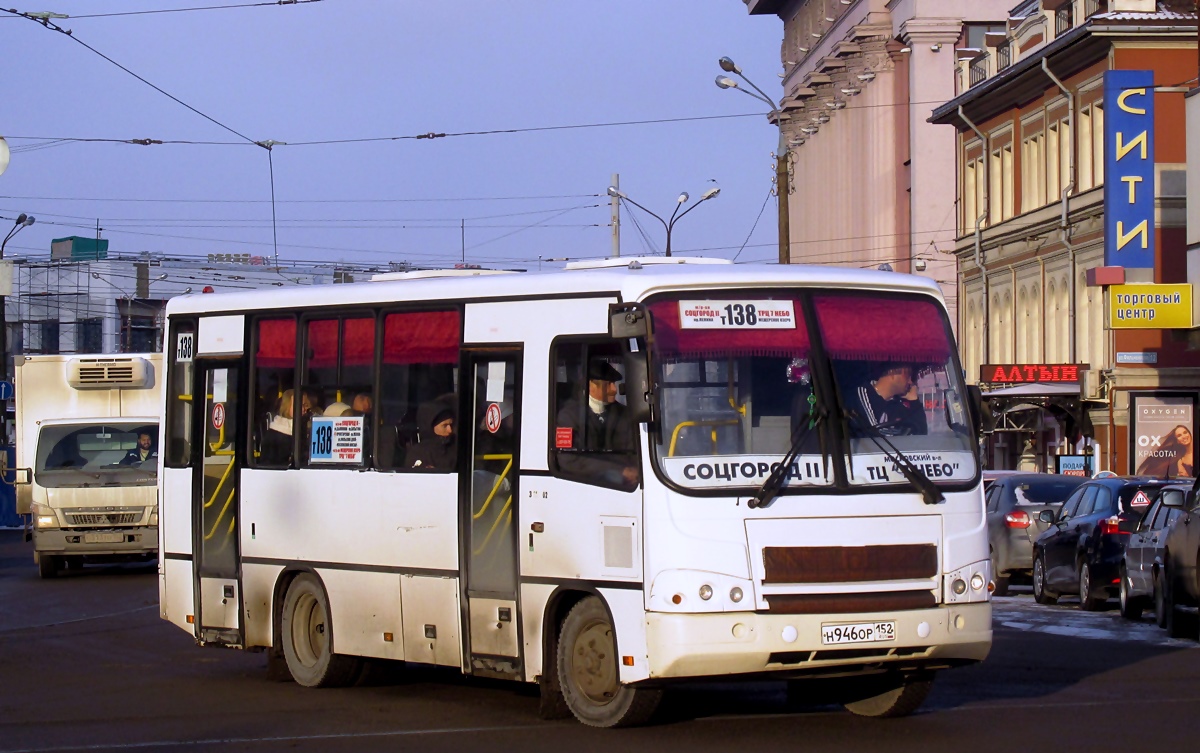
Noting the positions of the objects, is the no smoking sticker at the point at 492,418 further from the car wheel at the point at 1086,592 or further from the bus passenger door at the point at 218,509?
the car wheel at the point at 1086,592

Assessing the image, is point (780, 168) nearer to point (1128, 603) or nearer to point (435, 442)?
point (1128, 603)

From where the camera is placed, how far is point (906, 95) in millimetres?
73875

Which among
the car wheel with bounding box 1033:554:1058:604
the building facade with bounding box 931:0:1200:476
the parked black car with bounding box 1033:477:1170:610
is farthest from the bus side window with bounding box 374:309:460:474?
the building facade with bounding box 931:0:1200:476

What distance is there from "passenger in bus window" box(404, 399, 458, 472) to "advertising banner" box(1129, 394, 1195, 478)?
35036mm

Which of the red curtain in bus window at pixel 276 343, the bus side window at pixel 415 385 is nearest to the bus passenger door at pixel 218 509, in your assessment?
the red curtain in bus window at pixel 276 343

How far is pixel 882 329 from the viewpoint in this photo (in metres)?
10.6

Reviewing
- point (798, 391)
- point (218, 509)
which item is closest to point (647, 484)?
point (798, 391)

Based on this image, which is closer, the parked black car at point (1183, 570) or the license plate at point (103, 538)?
the parked black car at point (1183, 570)

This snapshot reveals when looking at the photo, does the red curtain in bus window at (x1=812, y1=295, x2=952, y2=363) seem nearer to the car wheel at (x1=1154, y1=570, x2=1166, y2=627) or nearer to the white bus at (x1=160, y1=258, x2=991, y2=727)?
the white bus at (x1=160, y1=258, x2=991, y2=727)

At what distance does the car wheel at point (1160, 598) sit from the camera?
691 inches

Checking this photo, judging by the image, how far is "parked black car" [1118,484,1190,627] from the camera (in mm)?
17594

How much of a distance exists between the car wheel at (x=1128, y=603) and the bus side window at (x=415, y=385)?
9819mm

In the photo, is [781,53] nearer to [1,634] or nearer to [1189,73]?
[1189,73]

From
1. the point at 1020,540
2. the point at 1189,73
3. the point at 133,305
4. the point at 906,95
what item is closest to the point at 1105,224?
the point at 1189,73
